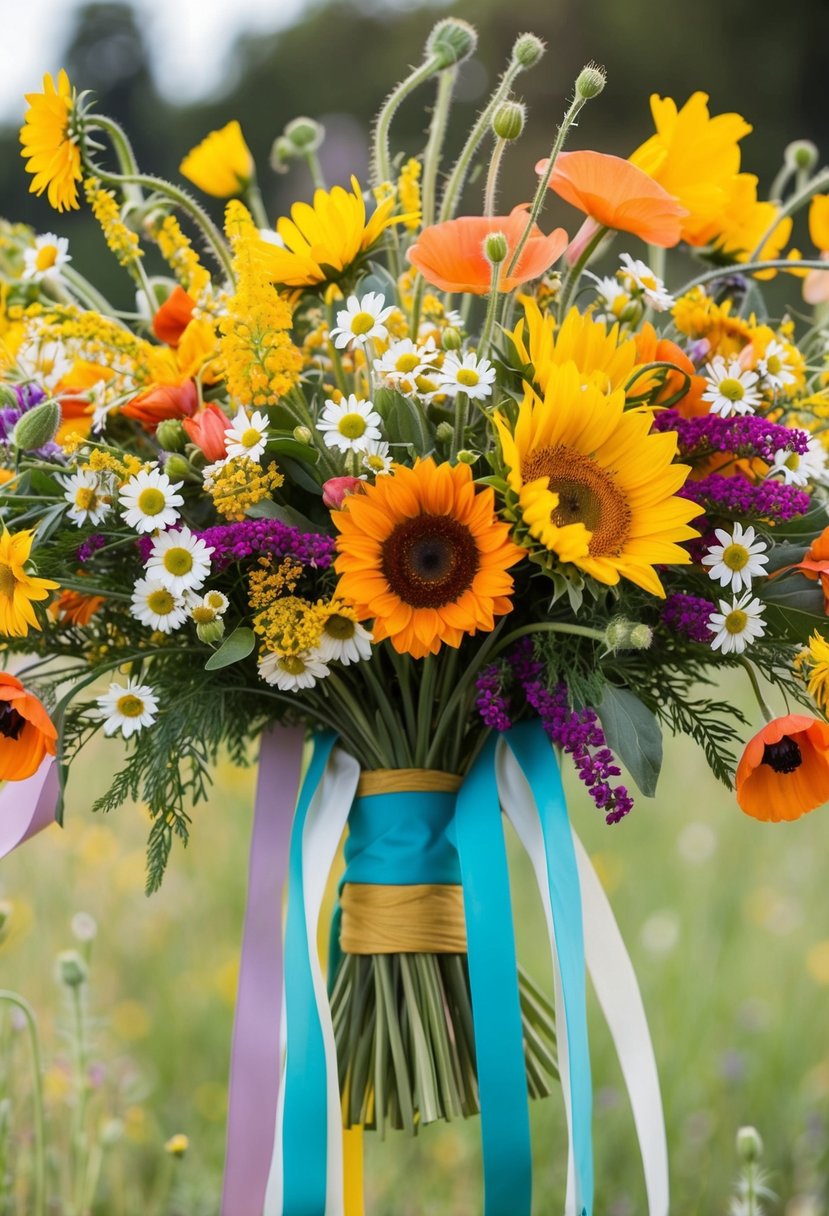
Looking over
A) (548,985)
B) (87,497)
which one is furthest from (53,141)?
(548,985)

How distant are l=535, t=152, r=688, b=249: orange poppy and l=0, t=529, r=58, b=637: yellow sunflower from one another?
1.11ft

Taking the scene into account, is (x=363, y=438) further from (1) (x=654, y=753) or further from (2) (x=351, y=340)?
(1) (x=654, y=753)

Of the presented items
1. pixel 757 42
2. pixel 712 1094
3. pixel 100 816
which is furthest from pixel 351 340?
pixel 757 42

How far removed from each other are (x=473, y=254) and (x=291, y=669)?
0.24m

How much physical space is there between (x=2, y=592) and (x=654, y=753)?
35 centimetres

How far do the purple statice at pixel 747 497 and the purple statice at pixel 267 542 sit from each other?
0.64ft

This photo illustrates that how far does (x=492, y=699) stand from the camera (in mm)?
708

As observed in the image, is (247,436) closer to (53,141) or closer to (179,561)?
(179,561)

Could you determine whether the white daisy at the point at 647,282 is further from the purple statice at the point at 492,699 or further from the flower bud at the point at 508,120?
the purple statice at the point at 492,699

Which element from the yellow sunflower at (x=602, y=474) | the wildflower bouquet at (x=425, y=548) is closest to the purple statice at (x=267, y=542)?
the wildflower bouquet at (x=425, y=548)

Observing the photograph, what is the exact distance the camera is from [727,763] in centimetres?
77

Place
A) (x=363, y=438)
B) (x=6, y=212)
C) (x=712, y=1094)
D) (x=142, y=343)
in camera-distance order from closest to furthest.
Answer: (x=363, y=438) → (x=142, y=343) → (x=712, y=1094) → (x=6, y=212)

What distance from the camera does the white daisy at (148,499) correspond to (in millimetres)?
669

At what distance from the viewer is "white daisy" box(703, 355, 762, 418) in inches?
28.4
